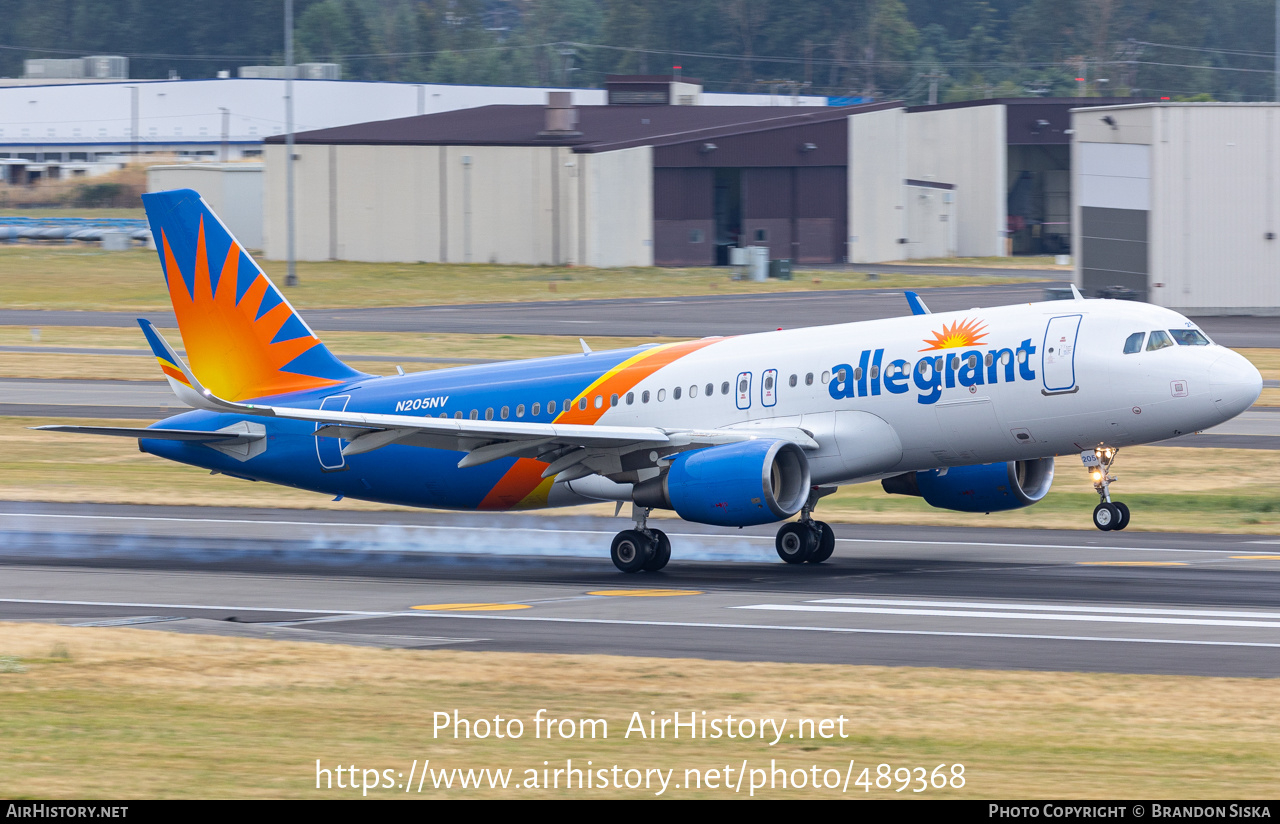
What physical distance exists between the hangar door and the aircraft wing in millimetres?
82079

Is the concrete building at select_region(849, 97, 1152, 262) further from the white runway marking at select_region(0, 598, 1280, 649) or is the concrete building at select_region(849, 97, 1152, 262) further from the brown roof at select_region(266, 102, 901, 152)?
the white runway marking at select_region(0, 598, 1280, 649)

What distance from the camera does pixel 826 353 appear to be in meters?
28.5

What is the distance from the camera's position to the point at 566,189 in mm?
107188

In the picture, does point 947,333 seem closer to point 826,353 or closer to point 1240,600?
→ point 826,353

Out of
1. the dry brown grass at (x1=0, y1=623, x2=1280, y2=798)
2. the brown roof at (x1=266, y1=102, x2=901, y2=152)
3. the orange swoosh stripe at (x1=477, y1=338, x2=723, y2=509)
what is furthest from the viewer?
the brown roof at (x1=266, y1=102, x2=901, y2=152)

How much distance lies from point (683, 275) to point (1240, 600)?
272ft

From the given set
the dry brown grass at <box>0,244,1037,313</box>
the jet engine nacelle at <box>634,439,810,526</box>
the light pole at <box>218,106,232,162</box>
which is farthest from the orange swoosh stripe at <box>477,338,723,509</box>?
the light pole at <box>218,106,232,162</box>

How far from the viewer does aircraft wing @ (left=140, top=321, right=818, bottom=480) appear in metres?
27.5

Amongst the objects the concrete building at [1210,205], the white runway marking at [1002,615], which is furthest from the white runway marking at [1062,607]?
the concrete building at [1210,205]

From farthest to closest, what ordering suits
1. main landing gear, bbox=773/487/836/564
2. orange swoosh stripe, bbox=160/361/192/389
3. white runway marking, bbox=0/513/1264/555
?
1. white runway marking, bbox=0/513/1264/555
2. main landing gear, bbox=773/487/836/564
3. orange swoosh stripe, bbox=160/361/192/389

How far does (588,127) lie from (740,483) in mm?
91116

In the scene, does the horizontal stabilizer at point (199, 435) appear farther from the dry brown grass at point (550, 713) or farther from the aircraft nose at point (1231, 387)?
the aircraft nose at point (1231, 387)

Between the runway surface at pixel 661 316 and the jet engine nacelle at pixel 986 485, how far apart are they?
37.2 m

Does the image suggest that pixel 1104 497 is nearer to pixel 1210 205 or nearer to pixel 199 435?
pixel 199 435
